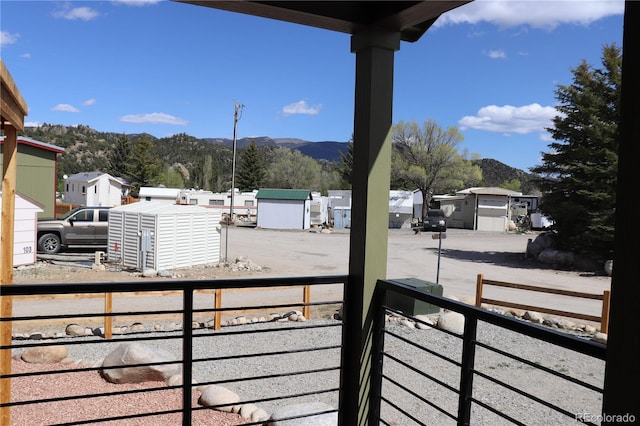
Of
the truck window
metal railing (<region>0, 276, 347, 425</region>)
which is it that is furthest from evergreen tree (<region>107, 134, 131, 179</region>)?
metal railing (<region>0, 276, 347, 425</region>)

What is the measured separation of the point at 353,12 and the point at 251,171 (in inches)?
1791

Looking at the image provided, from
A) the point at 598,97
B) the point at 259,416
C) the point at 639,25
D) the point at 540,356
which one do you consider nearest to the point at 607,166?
the point at 598,97

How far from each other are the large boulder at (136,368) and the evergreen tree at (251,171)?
43.2 m

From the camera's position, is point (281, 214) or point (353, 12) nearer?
point (353, 12)

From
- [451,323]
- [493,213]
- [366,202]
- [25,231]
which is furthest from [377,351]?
[493,213]

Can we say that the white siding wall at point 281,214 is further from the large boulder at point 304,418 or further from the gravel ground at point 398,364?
the large boulder at point 304,418

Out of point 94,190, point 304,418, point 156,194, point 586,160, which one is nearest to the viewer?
point 304,418

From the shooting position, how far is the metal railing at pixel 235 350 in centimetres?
192

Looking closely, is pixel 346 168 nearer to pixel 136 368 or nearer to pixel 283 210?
pixel 283 210

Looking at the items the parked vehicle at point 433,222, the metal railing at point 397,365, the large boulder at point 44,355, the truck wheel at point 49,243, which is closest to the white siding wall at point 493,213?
the parked vehicle at point 433,222

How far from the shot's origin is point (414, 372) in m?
5.67

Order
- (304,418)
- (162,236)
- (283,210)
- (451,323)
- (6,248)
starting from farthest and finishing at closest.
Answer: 1. (283,210)
2. (162,236)
3. (451,323)
4. (304,418)
5. (6,248)

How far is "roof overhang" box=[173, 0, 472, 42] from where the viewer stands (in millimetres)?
2100

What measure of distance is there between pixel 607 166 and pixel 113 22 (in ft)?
64.5
